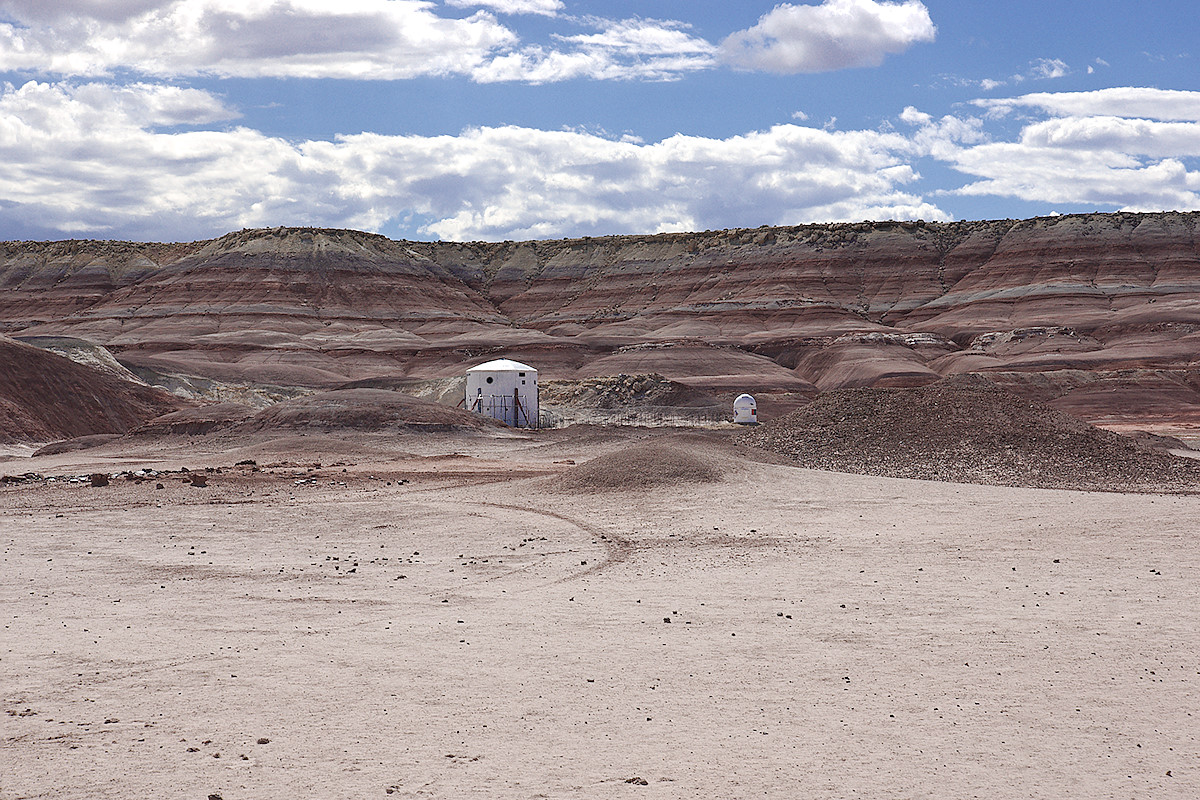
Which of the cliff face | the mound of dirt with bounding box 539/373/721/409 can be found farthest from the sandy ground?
the cliff face

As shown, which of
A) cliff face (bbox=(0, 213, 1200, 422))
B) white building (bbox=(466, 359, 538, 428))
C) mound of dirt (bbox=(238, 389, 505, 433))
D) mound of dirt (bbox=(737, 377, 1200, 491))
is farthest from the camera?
cliff face (bbox=(0, 213, 1200, 422))

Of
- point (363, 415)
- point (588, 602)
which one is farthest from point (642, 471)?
point (363, 415)

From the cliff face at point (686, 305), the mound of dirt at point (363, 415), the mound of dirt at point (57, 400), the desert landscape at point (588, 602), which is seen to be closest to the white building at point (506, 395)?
the desert landscape at point (588, 602)

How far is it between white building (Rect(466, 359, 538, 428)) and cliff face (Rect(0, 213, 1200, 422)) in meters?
22.9

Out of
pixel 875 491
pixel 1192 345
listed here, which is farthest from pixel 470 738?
pixel 1192 345

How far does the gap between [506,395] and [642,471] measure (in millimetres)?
24319

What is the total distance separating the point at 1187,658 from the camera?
9664mm

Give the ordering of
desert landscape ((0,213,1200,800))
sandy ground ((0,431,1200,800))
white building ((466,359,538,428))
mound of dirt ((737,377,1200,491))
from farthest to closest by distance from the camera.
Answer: white building ((466,359,538,428))
mound of dirt ((737,377,1200,491))
desert landscape ((0,213,1200,800))
sandy ground ((0,431,1200,800))

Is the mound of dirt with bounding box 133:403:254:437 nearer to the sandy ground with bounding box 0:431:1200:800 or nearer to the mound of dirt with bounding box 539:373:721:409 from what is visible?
the mound of dirt with bounding box 539:373:721:409

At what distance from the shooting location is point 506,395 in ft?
150

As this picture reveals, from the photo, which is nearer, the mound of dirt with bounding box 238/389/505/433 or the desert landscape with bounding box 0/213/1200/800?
the desert landscape with bounding box 0/213/1200/800

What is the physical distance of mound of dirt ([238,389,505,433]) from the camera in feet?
125

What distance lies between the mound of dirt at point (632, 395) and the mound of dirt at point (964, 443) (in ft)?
87.7

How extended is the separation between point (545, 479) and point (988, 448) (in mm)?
10714
